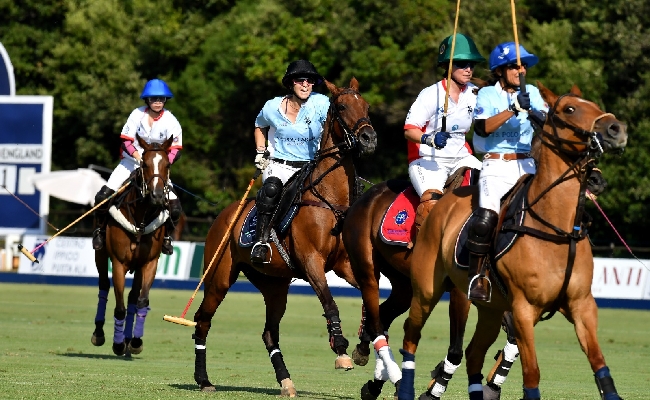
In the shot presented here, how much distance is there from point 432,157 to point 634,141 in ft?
81.4

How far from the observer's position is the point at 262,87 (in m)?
42.5

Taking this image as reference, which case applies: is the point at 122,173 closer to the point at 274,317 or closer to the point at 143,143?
the point at 143,143

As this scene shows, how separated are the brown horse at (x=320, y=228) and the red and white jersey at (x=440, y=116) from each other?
1.33 ft

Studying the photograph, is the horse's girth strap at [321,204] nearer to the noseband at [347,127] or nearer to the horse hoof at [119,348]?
the noseband at [347,127]

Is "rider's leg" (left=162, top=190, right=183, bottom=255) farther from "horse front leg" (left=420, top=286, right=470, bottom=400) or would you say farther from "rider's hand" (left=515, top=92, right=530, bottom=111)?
"rider's hand" (left=515, top=92, right=530, bottom=111)

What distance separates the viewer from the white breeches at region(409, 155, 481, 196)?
31.0 feet

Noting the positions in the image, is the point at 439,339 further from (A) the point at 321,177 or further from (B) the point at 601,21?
(B) the point at 601,21

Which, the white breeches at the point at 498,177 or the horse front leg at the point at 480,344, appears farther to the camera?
the horse front leg at the point at 480,344

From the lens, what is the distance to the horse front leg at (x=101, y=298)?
13531mm

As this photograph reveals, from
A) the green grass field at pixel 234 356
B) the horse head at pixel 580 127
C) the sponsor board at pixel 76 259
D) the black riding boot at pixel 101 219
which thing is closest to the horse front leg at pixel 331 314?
the green grass field at pixel 234 356

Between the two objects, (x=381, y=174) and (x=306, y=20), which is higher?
(x=306, y=20)

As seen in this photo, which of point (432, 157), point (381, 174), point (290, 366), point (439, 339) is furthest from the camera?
point (381, 174)

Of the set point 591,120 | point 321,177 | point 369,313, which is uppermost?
point 591,120

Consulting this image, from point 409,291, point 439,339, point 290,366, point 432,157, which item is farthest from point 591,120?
point 439,339
